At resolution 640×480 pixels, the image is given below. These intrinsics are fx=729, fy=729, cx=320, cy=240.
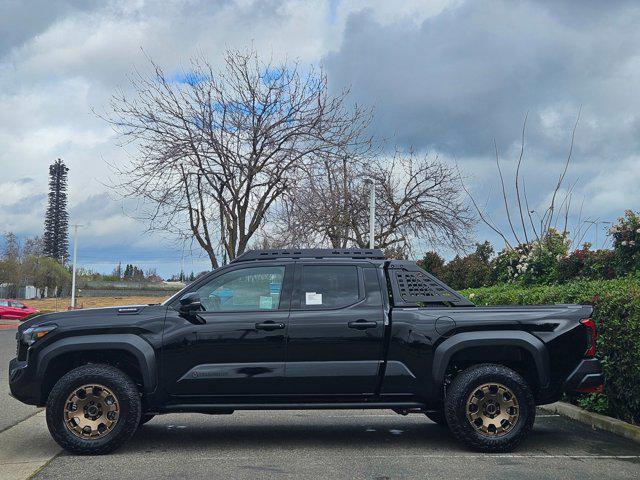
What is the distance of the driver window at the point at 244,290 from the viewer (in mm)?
7281

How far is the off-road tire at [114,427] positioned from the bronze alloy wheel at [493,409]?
3.20 meters

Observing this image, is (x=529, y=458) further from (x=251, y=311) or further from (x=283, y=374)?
(x=251, y=311)

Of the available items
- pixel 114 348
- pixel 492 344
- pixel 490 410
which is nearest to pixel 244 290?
pixel 114 348

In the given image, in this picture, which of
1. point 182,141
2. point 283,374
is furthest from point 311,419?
point 182,141

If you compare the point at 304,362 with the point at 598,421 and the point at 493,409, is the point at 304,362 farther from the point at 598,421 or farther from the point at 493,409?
the point at 598,421

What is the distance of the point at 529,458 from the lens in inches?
269

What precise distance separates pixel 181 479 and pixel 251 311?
1799mm

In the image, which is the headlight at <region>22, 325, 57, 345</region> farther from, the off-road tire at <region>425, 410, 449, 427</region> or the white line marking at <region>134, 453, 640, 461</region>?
the off-road tire at <region>425, 410, 449, 427</region>

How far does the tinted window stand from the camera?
288 inches

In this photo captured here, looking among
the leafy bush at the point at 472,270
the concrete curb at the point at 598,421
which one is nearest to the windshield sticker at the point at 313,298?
the concrete curb at the point at 598,421

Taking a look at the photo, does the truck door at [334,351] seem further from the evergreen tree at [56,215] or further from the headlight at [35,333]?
Result: the evergreen tree at [56,215]

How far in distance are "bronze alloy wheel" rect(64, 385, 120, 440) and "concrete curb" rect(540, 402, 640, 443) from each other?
5175 mm


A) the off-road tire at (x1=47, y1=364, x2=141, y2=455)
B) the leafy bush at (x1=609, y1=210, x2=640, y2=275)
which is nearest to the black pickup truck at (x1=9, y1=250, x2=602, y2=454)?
the off-road tire at (x1=47, y1=364, x2=141, y2=455)

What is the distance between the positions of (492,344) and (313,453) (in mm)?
2022
